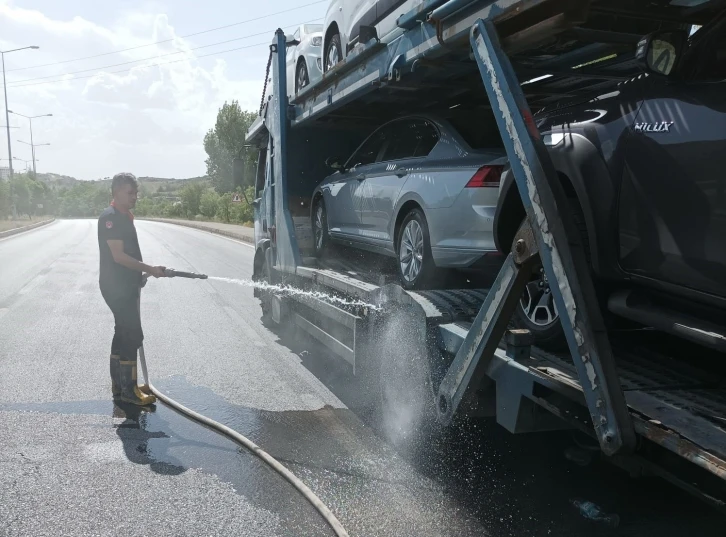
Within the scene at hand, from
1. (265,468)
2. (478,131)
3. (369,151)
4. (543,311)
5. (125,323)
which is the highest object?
(478,131)

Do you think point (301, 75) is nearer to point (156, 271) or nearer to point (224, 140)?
point (156, 271)

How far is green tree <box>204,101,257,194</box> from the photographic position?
2494 inches

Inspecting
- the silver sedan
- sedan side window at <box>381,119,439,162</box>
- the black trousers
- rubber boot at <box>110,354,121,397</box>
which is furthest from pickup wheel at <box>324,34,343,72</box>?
rubber boot at <box>110,354,121,397</box>

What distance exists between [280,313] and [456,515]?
4.84 meters

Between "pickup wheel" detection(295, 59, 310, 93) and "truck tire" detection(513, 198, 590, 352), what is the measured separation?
21.7 feet

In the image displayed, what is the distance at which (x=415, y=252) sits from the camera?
18.6 feet

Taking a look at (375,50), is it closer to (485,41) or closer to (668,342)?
(485,41)

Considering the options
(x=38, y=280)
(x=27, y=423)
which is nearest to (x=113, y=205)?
(x=27, y=423)

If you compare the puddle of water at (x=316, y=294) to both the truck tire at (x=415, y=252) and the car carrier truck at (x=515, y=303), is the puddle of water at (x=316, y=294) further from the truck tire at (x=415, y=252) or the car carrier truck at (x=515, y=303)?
the truck tire at (x=415, y=252)

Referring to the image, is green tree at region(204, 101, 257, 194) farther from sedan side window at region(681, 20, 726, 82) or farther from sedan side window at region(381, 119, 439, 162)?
sedan side window at region(681, 20, 726, 82)

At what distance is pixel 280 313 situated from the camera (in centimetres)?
815

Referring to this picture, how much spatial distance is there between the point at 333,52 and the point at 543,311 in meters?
5.63

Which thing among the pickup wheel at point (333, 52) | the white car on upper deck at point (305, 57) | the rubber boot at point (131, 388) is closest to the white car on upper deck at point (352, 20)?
the pickup wheel at point (333, 52)

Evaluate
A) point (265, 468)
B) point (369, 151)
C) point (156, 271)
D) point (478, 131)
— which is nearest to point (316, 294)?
point (369, 151)
